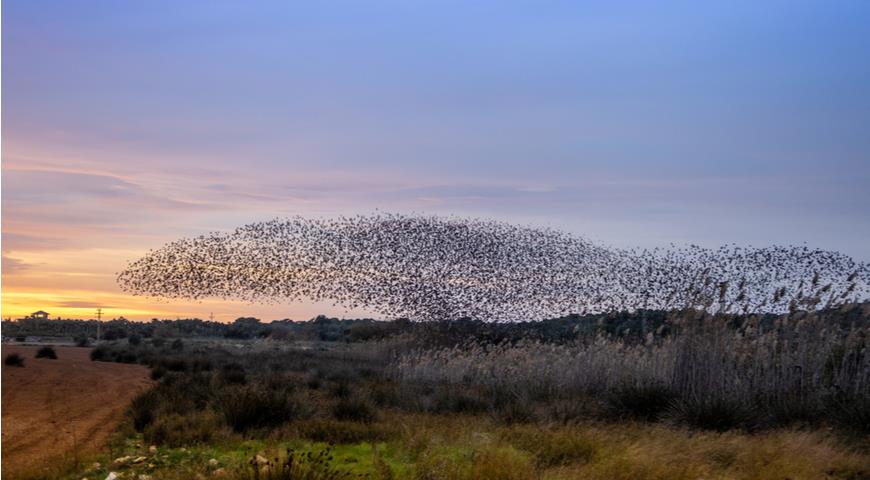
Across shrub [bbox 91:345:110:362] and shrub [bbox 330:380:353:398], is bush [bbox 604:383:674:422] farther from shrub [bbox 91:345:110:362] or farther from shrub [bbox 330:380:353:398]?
shrub [bbox 91:345:110:362]

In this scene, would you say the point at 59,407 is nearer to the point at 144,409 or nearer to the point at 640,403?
the point at 144,409

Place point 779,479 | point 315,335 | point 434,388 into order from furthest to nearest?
point 315,335
point 434,388
point 779,479

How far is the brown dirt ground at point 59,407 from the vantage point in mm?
12469

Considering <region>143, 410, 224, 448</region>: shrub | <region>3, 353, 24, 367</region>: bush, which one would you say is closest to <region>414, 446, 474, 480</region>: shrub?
<region>143, 410, 224, 448</region>: shrub

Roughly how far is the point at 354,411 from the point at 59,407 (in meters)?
7.05

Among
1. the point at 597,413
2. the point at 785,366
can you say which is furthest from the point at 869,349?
the point at 597,413

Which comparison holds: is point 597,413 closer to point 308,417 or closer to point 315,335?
point 308,417

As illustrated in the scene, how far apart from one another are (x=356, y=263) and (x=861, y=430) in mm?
19028

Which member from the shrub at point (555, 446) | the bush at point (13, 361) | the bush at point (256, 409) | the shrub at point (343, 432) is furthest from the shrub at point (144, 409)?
the bush at point (13, 361)

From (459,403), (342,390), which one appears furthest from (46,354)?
(459,403)

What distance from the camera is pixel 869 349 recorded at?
14984 mm

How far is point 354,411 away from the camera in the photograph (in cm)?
1496

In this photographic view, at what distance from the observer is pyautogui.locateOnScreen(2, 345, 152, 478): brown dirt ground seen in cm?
1247

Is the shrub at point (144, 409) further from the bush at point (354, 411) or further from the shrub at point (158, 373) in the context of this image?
the shrub at point (158, 373)
